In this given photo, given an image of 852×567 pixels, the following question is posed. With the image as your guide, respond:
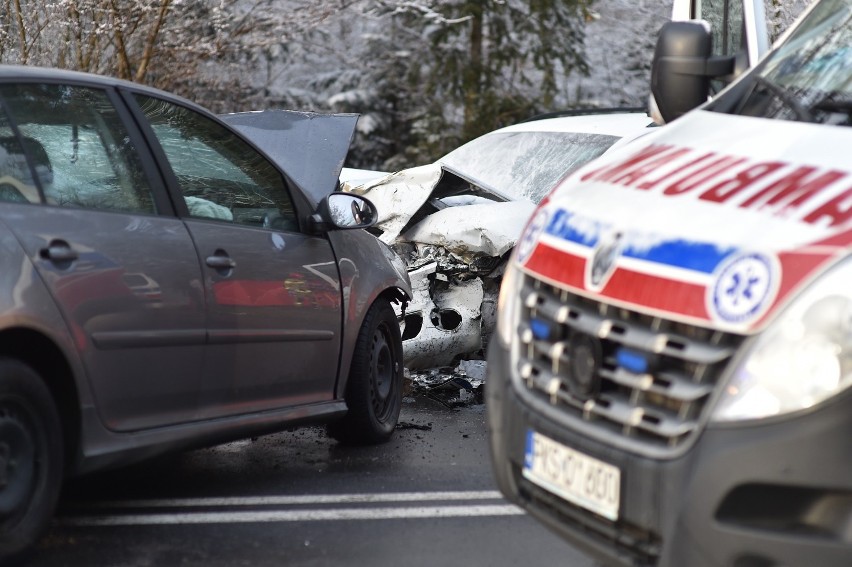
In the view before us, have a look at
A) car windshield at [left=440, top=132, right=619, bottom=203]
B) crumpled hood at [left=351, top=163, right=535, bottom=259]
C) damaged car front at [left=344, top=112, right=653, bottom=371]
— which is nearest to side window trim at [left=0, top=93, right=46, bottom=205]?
damaged car front at [left=344, top=112, right=653, bottom=371]

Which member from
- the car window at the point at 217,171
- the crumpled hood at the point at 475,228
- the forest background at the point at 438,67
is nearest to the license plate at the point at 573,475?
the car window at the point at 217,171

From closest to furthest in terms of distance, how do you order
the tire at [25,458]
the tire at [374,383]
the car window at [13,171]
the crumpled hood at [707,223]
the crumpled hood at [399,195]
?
the crumpled hood at [707,223], the tire at [25,458], the car window at [13,171], the tire at [374,383], the crumpled hood at [399,195]

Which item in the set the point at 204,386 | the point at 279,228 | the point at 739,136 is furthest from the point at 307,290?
the point at 739,136

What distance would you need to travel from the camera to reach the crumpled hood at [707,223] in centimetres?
281

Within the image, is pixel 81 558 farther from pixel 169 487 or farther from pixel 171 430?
pixel 169 487

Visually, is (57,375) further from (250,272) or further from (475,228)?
(475,228)

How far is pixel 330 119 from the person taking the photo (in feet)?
23.4

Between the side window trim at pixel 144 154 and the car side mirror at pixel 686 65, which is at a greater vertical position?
the car side mirror at pixel 686 65

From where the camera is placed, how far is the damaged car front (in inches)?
312

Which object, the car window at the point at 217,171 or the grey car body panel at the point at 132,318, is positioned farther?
the car window at the point at 217,171

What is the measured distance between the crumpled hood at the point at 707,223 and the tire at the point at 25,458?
1569mm

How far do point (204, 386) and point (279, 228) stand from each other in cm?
90

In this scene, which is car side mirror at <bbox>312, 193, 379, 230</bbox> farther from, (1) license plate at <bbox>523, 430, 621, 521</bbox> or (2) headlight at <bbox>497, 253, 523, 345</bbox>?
(1) license plate at <bbox>523, 430, 621, 521</bbox>

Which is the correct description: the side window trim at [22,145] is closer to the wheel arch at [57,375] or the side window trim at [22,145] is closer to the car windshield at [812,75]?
the wheel arch at [57,375]
